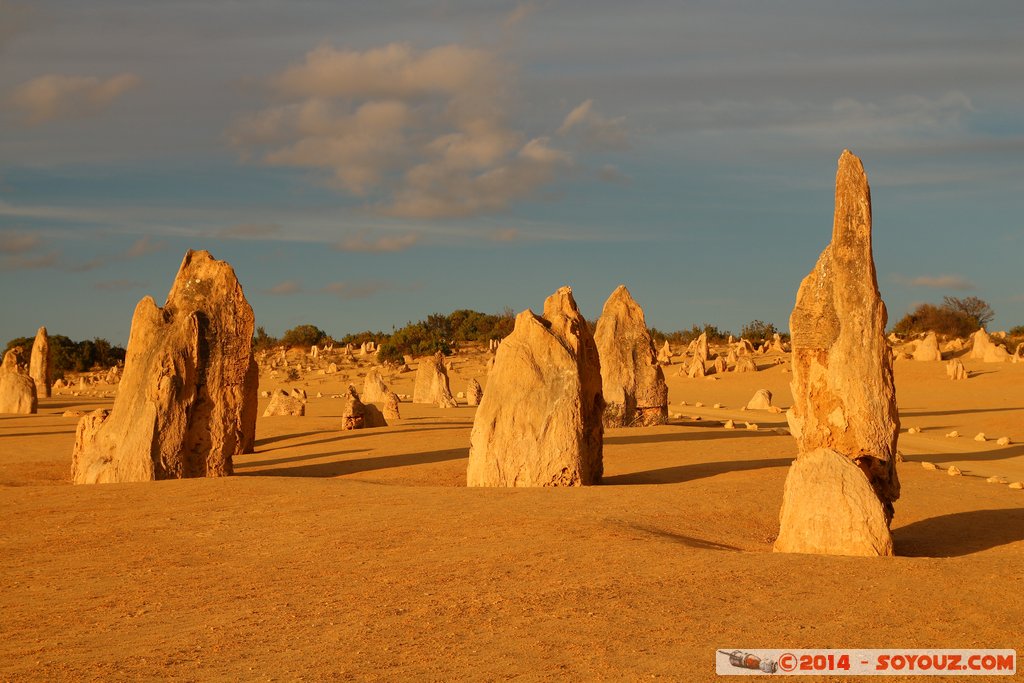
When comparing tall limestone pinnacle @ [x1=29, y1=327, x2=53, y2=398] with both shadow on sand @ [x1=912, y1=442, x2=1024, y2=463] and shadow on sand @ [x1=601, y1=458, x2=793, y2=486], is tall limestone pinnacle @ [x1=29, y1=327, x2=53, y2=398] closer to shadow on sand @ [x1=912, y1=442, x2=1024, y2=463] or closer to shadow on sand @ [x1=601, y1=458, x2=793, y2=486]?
shadow on sand @ [x1=601, y1=458, x2=793, y2=486]

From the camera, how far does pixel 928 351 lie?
1593 inches

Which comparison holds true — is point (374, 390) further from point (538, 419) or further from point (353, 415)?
point (538, 419)

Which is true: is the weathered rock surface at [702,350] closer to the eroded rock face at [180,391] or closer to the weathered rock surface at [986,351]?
the weathered rock surface at [986,351]

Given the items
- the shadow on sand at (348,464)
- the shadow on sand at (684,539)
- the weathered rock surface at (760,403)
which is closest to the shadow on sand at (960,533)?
the shadow on sand at (684,539)

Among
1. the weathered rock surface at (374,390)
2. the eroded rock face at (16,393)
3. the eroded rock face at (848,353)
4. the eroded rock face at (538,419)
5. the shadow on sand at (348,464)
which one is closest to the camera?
the eroded rock face at (848,353)

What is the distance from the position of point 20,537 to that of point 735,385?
111 feet

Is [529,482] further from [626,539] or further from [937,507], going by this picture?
[937,507]

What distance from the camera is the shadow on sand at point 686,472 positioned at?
1465 centimetres

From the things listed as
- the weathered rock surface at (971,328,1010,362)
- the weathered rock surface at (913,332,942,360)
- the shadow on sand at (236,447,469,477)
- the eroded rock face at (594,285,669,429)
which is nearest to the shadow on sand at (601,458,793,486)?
the shadow on sand at (236,447,469,477)

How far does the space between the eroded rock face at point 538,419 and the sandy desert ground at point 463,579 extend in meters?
0.80

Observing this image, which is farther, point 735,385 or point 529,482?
point 735,385

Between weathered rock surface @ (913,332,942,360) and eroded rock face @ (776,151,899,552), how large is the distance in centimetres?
3120

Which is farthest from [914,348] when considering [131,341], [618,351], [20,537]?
[20,537]

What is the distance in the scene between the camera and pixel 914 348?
43.0 metres
